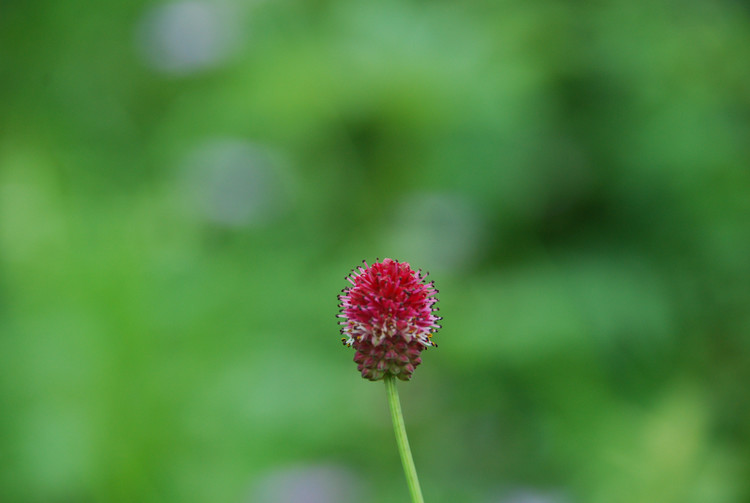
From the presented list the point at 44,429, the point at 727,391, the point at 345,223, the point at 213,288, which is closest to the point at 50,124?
the point at 345,223

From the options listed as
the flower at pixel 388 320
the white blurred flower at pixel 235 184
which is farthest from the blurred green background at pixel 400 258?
the flower at pixel 388 320

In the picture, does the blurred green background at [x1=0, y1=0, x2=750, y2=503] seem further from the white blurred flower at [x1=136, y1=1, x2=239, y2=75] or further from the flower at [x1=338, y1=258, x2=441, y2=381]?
the flower at [x1=338, y1=258, x2=441, y2=381]

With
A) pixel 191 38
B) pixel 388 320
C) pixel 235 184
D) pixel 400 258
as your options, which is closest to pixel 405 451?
pixel 388 320

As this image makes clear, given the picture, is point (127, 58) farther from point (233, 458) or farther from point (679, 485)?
point (679, 485)

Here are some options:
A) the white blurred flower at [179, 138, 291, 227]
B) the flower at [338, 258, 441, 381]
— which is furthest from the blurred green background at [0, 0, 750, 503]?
the flower at [338, 258, 441, 381]

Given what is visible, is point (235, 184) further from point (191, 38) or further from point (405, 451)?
point (405, 451)

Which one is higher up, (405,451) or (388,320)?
(388,320)
